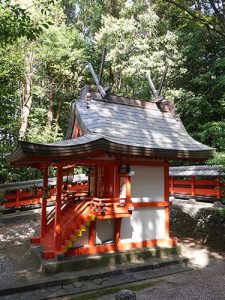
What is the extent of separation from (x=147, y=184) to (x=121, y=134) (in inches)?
70.5

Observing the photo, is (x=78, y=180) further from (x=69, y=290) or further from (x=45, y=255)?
(x=69, y=290)

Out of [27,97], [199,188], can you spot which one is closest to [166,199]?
[199,188]

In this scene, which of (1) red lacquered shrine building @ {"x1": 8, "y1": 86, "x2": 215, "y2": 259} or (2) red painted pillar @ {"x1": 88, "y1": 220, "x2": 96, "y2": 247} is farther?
(2) red painted pillar @ {"x1": 88, "y1": 220, "x2": 96, "y2": 247}

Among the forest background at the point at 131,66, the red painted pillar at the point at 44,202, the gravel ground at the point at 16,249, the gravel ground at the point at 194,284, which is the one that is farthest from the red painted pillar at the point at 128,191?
the forest background at the point at 131,66

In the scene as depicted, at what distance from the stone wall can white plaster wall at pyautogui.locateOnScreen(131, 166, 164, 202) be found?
2.40m

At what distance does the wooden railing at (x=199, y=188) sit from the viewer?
1193 centimetres

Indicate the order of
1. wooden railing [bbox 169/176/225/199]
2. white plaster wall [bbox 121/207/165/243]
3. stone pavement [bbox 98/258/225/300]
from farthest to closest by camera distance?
wooden railing [bbox 169/176/225/199] → white plaster wall [bbox 121/207/165/243] → stone pavement [bbox 98/258/225/300]

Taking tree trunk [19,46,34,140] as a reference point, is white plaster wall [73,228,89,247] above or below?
below

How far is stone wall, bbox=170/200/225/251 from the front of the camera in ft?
35.0

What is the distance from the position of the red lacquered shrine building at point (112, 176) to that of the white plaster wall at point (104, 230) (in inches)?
0.7

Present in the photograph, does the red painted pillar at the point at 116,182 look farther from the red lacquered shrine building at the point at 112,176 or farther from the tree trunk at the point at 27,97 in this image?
the tree trunk at the point at 27,97

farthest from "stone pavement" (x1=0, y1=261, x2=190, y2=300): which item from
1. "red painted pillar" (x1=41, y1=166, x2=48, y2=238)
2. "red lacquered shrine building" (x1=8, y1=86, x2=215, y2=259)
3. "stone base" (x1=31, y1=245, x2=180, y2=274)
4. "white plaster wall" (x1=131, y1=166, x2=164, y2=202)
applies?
"red painted pillar" (x1=41, y1=166, x2=48, y2=238)

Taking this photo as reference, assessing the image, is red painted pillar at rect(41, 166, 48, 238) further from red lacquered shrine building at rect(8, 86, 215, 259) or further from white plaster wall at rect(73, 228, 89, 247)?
white plaster wall at rect(73, 228, 89, 247)

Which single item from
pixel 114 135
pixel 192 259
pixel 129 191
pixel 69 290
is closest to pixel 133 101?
pixel 114 135
